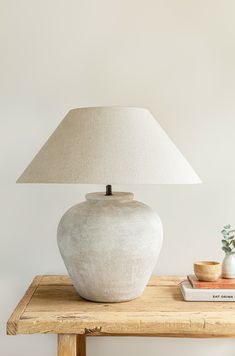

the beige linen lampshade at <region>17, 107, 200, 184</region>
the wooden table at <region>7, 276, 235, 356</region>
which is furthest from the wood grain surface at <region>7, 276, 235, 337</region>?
the beige linen lampshade at <region>17, 107, 200, 184</region>

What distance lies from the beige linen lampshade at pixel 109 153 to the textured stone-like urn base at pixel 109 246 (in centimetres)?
16

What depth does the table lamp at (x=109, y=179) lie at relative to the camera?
1.44m

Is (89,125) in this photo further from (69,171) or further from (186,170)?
(186,170)

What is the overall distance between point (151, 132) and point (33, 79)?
59 cm

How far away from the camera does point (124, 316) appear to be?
1.45 m

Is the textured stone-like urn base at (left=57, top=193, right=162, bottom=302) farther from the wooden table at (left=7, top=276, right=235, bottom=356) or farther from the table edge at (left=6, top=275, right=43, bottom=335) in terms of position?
the table edge at (left=6, top=275, right=43, bottom=335)

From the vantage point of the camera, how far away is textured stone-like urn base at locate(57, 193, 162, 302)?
151 cm

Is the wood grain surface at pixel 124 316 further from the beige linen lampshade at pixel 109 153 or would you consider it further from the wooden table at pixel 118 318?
the beige linen lampshade at pixel 109 153

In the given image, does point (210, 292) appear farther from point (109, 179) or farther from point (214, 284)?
point (109, 179)

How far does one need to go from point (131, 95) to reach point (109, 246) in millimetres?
624

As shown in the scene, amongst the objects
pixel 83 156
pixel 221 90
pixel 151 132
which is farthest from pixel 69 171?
pixel 221 90

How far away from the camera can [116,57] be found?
1.93 metres

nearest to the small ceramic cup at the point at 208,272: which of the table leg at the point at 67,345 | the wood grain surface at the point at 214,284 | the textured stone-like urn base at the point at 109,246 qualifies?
the wood grain surface at the point at 214,284

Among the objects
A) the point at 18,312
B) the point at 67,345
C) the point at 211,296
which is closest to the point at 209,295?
the point at 211,296
